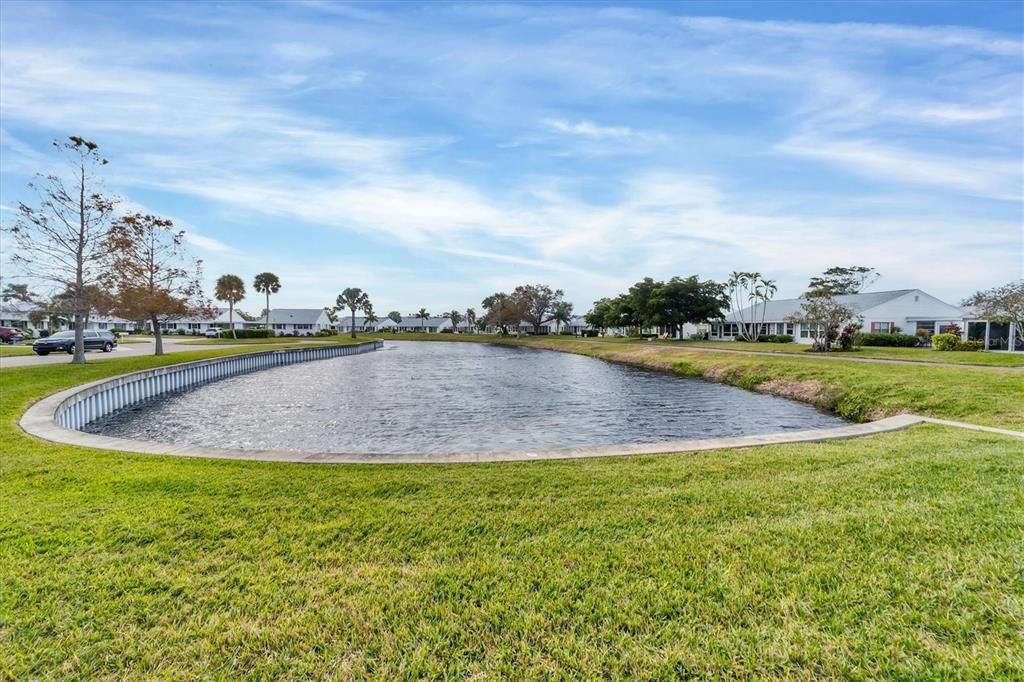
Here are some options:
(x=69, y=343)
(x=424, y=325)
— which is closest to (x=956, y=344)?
(x=69, y=343)

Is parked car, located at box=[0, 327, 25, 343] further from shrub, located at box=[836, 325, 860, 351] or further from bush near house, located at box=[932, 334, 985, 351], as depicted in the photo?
bush near house, located at box=[932, 334, 985, 351]

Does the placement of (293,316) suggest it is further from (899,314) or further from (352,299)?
(899,314)

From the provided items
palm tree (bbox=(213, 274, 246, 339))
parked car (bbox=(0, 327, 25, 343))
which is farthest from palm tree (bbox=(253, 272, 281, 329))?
parked car (bbox=(0, 327, 25, 343))

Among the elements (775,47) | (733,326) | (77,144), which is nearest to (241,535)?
(775,47)

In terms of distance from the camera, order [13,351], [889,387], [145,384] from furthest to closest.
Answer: [13,351]
[145,384]
[889,387]

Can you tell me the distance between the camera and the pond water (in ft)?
36.8

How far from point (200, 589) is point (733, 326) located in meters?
68.7

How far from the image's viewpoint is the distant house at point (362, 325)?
140 meters

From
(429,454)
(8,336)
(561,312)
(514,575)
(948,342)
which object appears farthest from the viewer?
(561,312)

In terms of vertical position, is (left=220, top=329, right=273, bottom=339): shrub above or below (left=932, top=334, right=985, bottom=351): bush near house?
below

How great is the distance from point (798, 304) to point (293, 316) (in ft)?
338

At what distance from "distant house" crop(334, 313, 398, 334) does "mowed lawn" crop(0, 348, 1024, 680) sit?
5253 inches

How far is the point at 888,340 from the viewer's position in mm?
38875

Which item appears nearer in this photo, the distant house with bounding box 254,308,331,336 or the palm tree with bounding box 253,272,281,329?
the palm tree with bounding box 253,272,281,329
